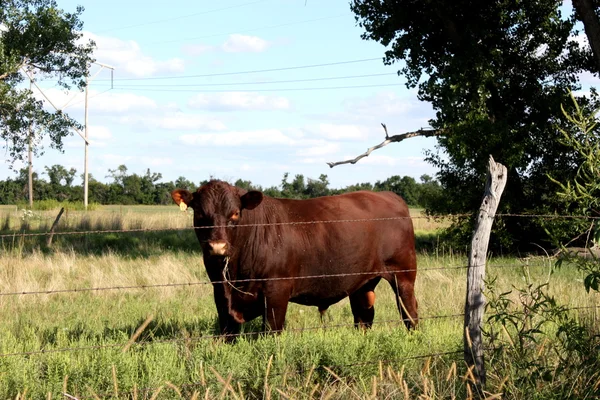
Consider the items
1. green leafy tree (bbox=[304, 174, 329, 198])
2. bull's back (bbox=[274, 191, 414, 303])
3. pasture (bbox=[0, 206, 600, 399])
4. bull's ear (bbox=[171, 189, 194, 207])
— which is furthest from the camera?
green leafy tree (bbox=[304, 174, 329, 198])

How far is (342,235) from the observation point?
8383 mm

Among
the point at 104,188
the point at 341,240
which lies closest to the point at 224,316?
the point at 341,240

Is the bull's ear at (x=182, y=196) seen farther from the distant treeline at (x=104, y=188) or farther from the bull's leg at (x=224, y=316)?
the distant treeline at (x=104, y=188)

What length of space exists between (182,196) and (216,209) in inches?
18.3

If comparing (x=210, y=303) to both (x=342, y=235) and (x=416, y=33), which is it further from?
(x=416, y=33)

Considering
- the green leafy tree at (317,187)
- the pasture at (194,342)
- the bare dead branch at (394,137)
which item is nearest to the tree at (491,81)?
the bare dead branch at (394,137)

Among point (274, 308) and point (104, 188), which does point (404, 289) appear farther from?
point (104, 188)

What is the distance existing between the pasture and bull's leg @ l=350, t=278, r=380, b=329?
243 millimetres

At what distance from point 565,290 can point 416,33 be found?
1053 centimetres

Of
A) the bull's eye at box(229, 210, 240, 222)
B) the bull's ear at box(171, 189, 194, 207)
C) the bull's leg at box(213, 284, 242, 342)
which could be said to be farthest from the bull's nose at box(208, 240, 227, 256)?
the bull's ear at box(171, 189, 194, 207)

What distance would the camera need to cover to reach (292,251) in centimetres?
788

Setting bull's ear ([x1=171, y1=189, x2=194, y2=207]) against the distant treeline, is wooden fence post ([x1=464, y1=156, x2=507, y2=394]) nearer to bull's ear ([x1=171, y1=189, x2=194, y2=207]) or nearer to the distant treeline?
bull's ear ([x1=171, y1=189, x2=194, y2=207])

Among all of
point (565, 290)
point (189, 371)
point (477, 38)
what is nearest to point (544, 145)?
point (477, 38)

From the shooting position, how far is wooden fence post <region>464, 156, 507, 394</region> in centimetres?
533
